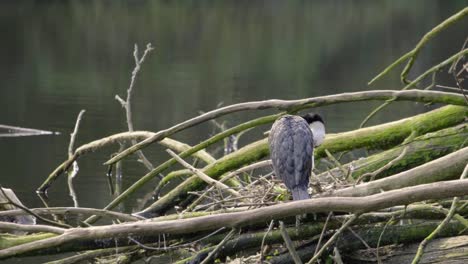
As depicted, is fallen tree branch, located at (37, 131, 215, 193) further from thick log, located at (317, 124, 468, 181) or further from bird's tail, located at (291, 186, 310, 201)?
bird's tail, located at (291, 186, 310, 201)

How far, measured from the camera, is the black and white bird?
16.7 ft

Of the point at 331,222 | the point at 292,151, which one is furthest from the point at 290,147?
the point at 331,222

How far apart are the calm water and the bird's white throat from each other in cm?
375

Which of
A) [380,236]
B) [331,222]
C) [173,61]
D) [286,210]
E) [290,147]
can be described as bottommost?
[173,61]

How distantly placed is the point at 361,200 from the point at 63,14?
40616 millimetres

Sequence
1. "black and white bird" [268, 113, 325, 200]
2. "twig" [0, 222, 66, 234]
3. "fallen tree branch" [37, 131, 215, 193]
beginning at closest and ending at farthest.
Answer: "twig" [0, 222, 66, 234], "black and white bird" [268, 113, 325, 200], "fallen tree branch" [37, 131, 215, 193]

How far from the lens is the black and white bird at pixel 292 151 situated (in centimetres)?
509

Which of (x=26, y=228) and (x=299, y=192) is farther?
(x=299, y=192)

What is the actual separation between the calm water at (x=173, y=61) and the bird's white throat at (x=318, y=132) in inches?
148

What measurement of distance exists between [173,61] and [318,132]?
937 inches

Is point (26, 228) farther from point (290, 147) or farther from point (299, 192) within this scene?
point (290, 147)

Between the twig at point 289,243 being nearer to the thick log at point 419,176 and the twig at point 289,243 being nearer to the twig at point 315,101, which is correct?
the thick log at point 419,176

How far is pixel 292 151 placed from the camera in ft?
17.9

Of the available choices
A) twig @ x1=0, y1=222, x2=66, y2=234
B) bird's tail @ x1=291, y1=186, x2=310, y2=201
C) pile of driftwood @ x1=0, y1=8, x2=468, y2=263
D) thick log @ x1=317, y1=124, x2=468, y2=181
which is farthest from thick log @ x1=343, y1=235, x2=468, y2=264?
twig @ x1=0, y1=222, x2=66, y2=234
